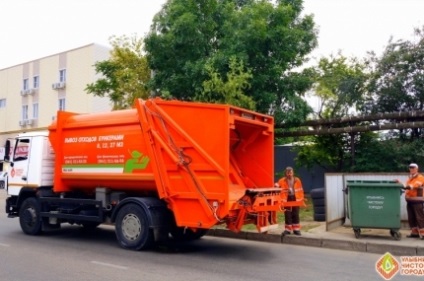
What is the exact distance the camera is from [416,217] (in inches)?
380

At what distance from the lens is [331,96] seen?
64.8ft

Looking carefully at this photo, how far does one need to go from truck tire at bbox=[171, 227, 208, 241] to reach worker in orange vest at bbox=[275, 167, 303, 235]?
5.93 ft

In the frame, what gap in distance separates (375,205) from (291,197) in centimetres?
173

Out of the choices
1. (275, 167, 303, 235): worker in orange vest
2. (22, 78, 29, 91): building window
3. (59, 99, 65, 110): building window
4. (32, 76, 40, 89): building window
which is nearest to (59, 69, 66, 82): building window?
(59, 99, 65, 110): building window

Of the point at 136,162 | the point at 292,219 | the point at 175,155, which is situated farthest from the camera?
the point at 292,219

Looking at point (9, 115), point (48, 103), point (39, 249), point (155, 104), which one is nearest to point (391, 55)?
point (155, 104)

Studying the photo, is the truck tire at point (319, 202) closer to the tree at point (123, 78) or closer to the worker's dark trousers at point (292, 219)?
the worker's dark trousers at point (292, 219)

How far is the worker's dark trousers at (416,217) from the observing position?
9.57m

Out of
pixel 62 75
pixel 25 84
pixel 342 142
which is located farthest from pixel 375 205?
pixel 25 84

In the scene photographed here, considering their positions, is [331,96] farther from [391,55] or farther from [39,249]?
[39,249]

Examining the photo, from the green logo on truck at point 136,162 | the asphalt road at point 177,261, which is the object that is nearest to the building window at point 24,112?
the asphalt road at point 177,261

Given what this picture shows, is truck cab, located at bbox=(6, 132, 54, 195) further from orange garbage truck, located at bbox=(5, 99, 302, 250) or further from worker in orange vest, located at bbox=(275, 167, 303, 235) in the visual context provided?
worker in orange vest, located at bbox=(275, 167, 303, 235)

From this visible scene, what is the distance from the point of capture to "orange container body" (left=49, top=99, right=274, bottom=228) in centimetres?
793

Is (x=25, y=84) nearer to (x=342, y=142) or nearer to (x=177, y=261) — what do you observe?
(x=342, y=142)
